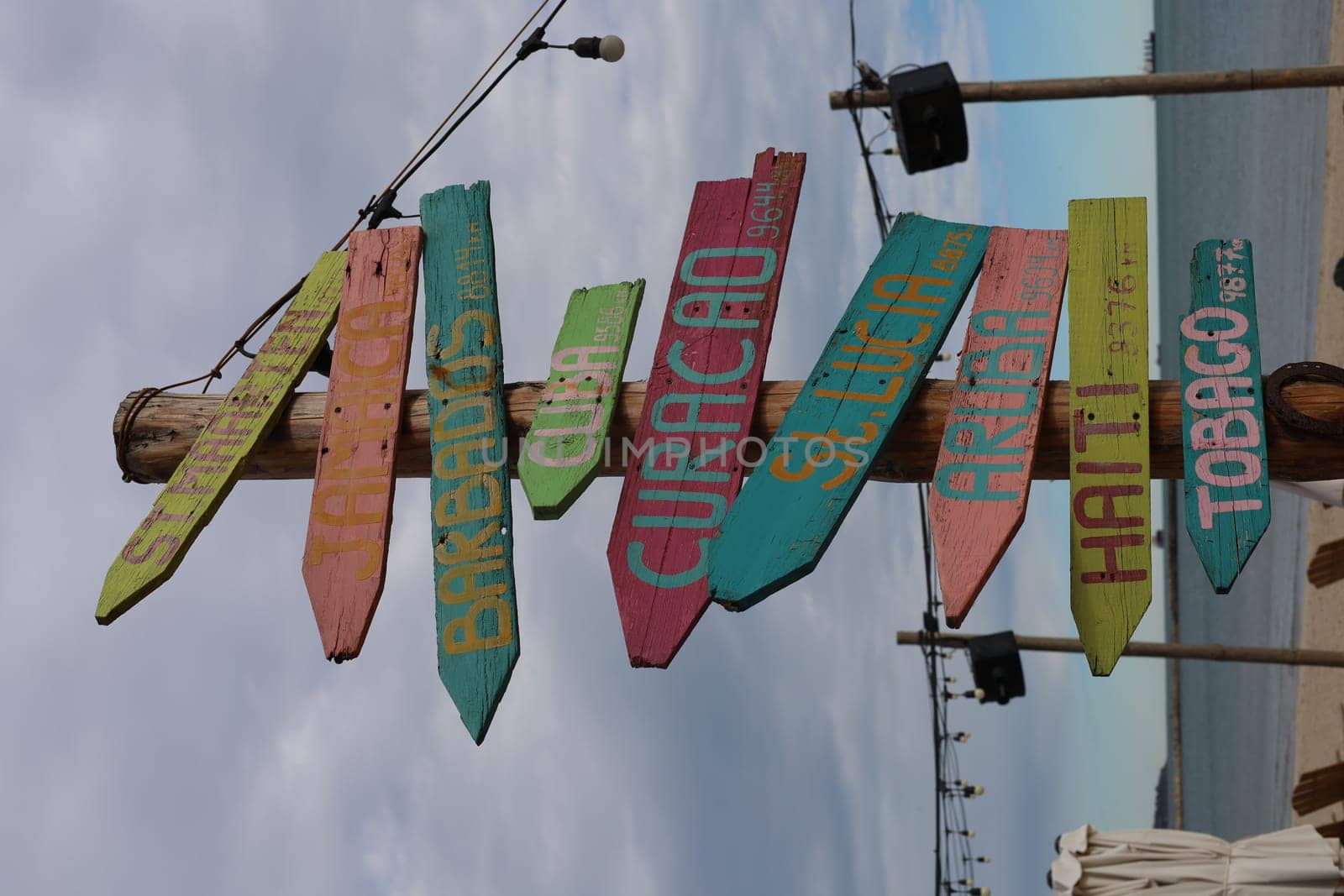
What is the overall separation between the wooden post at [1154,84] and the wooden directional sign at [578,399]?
5.55 ft

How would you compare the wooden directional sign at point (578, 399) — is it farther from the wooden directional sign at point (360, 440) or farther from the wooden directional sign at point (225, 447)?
the wooden directional sign at point (225, 447)

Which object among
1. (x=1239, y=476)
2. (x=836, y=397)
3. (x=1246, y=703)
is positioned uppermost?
(x=836, y=397)

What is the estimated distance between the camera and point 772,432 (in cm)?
224

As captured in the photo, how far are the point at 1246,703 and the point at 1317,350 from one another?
10884 mm

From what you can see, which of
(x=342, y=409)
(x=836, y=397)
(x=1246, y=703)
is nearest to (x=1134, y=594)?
(x=836, y=397)

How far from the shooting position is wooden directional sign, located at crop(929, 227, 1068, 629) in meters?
1.96

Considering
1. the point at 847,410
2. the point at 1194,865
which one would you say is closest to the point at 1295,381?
the point at 847,410

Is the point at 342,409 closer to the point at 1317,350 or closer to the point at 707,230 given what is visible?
the point at 707,230

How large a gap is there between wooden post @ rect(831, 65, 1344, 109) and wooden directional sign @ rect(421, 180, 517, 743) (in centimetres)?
173

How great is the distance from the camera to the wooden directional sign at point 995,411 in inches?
77.2

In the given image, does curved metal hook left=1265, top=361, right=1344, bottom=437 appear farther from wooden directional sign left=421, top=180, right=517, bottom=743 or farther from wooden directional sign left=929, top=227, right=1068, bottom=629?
wooden directional sign left=421, top=180, right=517, bottom=743

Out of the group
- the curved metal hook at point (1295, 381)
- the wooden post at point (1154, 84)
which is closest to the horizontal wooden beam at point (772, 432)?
the curved metal hook at point (1295, 381)

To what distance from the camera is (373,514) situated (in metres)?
2.23

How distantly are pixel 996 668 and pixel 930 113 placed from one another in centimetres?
347
